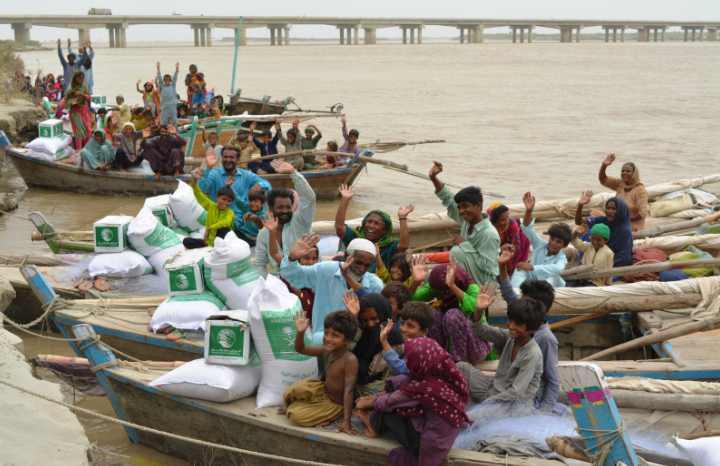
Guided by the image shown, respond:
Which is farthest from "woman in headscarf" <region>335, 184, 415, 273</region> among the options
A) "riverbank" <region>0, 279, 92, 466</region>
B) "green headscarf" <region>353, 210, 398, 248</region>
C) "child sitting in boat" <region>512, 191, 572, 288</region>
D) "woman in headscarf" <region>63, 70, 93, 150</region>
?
"woman in headscarf" <region>63, 70, 93, 150</region>

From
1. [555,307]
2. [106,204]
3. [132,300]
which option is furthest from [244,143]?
[555,307]

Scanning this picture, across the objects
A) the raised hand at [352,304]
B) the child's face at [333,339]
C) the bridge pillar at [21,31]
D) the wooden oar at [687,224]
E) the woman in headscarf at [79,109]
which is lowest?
the wooden oar at [687,224]

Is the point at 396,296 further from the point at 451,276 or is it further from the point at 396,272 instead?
the point at 396,272

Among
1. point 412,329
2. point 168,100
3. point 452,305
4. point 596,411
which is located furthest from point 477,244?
point 168,100

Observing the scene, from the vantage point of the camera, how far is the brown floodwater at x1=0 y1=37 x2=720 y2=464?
11.8 metres

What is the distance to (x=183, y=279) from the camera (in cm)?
493

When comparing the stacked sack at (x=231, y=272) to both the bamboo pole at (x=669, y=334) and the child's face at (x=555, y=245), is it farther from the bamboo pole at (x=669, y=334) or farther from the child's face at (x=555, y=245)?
Result: the bamboo pole at (x=669, y=334)

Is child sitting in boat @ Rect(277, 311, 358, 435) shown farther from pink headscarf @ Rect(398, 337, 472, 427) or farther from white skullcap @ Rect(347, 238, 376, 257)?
white skullcap @ Rect(347, 238, 376, 257)

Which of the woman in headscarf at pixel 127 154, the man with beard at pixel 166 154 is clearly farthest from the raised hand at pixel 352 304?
the woman in headscarf at pixel 127 154

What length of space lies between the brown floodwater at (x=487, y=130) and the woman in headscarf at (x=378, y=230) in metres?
1.93

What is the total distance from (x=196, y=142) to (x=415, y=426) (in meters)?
11.0

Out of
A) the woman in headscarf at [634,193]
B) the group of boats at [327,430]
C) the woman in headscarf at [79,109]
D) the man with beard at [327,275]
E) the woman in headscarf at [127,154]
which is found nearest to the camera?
the group of boats at [327,430]

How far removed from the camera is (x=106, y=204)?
1160 centimetres

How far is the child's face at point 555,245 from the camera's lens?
5379mm
